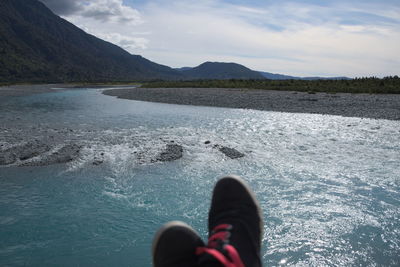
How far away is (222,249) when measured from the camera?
2592 millimetres

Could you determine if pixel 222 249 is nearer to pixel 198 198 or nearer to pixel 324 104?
pixel 198 198

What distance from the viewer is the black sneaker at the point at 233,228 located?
2.55 meters

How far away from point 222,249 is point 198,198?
3180 mm

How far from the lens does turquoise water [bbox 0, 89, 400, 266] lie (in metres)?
4.04

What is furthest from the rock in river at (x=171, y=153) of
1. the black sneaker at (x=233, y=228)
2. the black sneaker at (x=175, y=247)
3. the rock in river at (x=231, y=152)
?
the black sneaker at (x=175, y=247)

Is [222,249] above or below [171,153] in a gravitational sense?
above

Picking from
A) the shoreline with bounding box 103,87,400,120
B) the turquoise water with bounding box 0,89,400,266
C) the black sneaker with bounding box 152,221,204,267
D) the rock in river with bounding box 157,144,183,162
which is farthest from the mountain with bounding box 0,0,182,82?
the black sneaker with bounding box 152,221,204,267

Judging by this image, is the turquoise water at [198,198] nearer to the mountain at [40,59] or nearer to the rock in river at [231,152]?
the rock in river at [231,152]

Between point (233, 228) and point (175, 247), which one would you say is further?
point (233, 228)

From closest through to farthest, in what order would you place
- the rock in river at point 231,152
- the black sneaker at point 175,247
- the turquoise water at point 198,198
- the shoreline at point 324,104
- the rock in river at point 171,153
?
the black sneaker at point 175,247 → the turquoise water at point 198,198 → the rock in river at point 171,153 → the rock in river at point 231,152 → the shoreline at point 324,104

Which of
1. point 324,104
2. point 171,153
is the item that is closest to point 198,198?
point 171,153

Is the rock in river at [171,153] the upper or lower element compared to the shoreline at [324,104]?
lower

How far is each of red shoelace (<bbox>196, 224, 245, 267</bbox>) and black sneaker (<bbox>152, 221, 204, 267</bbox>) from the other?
9 cm

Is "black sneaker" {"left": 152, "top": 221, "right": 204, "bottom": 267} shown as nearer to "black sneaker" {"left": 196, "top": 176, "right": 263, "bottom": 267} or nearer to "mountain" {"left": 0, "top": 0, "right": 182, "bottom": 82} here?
"black sneaker" {"left": 196, "top": 176, "right": 263, "bottom": 267}
